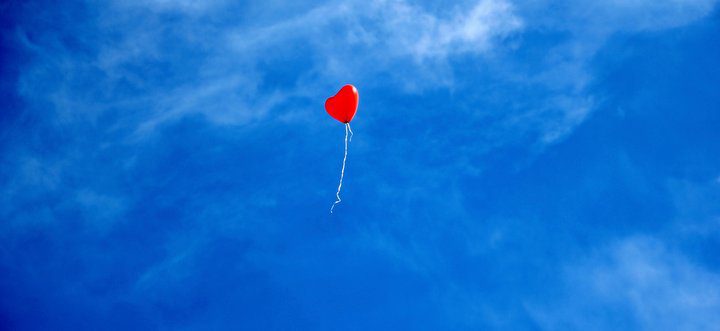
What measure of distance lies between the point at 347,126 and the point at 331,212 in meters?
7.20

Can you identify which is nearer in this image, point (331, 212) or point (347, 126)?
point (347, 126)

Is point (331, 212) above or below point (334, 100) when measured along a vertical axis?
above

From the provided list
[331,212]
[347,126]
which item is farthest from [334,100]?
[331,212]

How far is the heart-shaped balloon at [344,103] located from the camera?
1405cm

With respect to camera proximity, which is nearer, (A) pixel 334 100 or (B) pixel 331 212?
(A) pixel 334 100

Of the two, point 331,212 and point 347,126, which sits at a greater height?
point 331,212

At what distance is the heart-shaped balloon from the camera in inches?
553

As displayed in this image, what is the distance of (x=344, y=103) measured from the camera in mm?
14055

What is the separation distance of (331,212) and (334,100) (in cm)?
766

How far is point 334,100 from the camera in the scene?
14.1m

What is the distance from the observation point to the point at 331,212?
20828 millimetres

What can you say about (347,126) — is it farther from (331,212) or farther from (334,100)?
(331,212)
